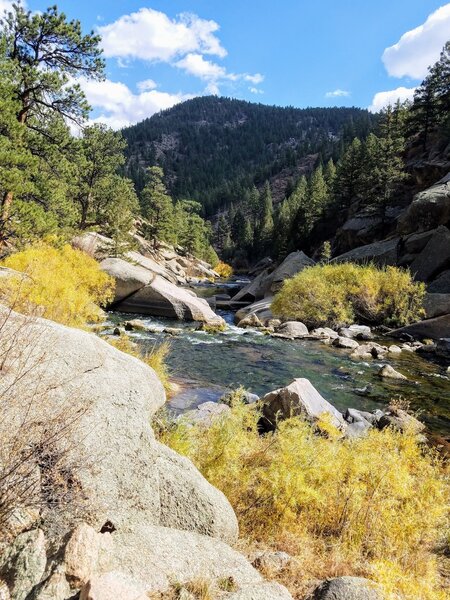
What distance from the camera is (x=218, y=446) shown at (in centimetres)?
609

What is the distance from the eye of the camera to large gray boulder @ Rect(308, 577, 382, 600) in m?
3.48

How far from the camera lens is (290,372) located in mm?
16484

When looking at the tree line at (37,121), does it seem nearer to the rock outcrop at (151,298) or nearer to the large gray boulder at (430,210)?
the rock outcrop at (151,298)

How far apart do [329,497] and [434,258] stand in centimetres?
2914

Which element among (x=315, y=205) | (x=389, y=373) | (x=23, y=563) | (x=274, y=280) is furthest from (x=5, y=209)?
(x=315, y=205)

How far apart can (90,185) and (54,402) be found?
3868cm

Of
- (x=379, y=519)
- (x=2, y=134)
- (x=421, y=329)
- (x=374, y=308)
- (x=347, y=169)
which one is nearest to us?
(x=379, y=519)

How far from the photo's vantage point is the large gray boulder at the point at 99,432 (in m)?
3.67

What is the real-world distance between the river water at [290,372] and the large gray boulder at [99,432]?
6047mm

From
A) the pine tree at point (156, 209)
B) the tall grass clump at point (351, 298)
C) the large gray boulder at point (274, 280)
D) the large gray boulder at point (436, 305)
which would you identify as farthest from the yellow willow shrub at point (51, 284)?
the pine tree at point (156, 209)

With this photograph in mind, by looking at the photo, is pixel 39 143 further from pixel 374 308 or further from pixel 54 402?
pixel 374 308

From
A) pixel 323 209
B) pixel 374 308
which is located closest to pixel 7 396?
pixel 374 308

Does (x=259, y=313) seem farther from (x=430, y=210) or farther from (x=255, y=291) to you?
(x=430, y=210)

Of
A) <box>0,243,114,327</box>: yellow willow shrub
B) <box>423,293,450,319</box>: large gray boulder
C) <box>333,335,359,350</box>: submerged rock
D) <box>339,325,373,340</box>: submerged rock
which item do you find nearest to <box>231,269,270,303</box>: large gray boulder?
<box>339,325,373,340</box>: submerged rock
